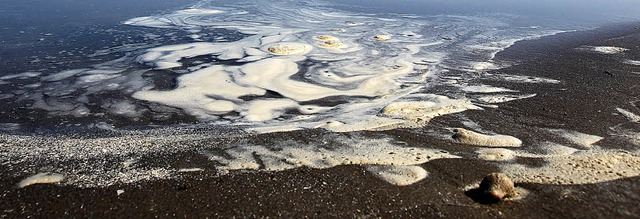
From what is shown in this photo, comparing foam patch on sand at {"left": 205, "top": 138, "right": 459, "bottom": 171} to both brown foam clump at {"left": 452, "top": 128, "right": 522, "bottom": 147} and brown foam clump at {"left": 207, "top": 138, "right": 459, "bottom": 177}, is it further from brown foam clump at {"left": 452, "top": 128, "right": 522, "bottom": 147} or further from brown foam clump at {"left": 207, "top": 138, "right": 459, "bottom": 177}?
brown foam clump at {"left": 452, "top": 128, "right": 522, "bottom": 147}

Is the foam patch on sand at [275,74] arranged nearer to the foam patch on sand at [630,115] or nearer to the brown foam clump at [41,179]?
the foam patch on sand at [630,115]

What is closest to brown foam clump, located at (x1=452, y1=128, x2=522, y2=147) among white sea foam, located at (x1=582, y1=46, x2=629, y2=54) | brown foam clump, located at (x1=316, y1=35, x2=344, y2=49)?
white sea foam, located at (x1=582, y1=46, x2=629, y2=54)

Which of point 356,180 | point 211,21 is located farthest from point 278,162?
point 211,21

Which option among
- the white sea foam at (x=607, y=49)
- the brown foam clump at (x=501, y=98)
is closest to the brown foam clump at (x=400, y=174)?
the brown foam clump at (x=501, y=98)

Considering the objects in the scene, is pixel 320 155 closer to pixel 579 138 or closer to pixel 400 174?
pixel 400 174

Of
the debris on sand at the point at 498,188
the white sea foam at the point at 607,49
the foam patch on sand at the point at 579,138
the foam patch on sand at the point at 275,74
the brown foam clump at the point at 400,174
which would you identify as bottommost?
the foam patch on sand at the point at 275,74

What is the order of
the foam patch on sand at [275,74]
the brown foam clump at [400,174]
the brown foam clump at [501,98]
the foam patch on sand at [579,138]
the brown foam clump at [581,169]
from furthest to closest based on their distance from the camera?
the foam patch on sand at [275,74] → the brown foam clump at [501,98] → the foam patch on sand at [579,138] → the brown foam clump at [400,174] → the brown foam clump at [581,169]

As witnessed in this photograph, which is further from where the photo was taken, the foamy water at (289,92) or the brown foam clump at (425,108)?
the brown foam clump at (425,108)
